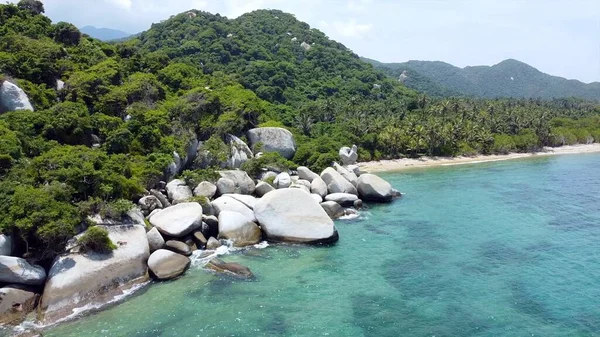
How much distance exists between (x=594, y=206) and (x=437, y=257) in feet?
71.0

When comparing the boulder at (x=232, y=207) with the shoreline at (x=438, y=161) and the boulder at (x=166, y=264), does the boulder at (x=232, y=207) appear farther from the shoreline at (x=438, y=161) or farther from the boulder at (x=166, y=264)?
the shoreline at (x=438, y=161)

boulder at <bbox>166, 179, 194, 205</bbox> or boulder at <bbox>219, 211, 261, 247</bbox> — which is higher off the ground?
boulder at <bbox>166, 179, 194, 205</bbox>

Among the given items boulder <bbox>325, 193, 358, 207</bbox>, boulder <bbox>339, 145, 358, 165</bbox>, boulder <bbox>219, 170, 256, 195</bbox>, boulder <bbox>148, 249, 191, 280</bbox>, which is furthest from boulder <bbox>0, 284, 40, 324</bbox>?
boulder <bbox>339, 145, 358, 165</bbox>

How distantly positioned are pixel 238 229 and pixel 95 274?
9.41 meters

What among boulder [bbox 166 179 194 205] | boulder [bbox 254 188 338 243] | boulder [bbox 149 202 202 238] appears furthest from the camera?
boulder [bbox 166 179 194 205]

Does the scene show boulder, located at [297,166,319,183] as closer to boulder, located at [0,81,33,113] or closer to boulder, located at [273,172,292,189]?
boulder, located at [273,172,292,189]

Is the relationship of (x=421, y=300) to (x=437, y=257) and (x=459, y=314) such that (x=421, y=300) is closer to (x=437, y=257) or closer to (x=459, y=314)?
(x=459, y=314)

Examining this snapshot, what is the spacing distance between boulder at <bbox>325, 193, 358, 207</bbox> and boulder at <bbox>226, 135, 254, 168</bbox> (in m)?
10.5

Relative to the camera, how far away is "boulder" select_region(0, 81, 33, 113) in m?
33.2

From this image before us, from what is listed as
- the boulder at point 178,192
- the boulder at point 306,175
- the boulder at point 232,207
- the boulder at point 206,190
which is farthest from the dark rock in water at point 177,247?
the boulder at point 306,175

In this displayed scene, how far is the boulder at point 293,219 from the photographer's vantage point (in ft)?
95.3

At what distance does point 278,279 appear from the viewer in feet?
77.7

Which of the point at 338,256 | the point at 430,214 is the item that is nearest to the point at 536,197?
the point at 430,214

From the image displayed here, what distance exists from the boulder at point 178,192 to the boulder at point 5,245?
1120 centimetres
